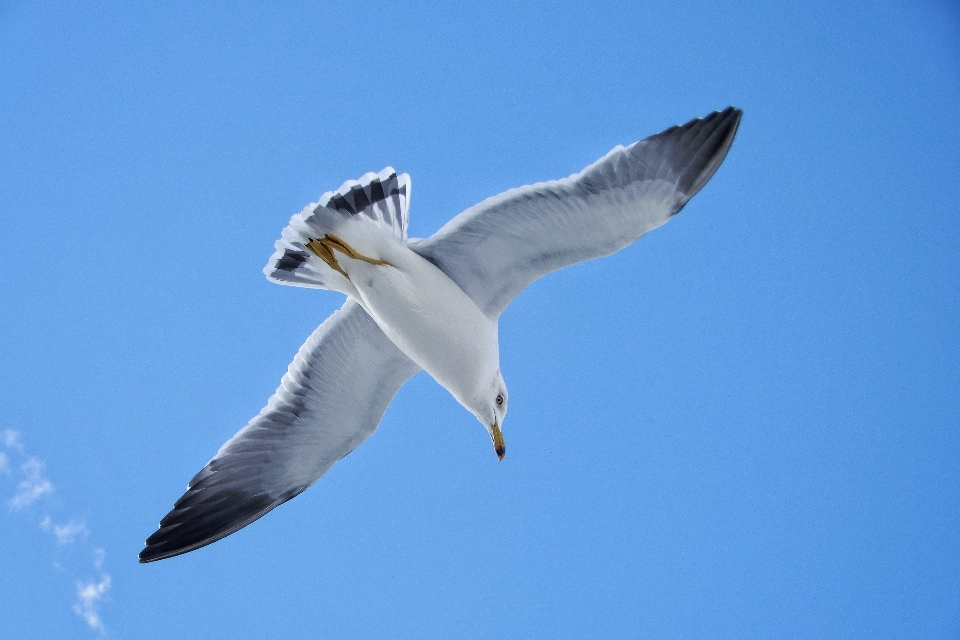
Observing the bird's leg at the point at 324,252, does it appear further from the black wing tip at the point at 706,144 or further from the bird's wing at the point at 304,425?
the black wing tip at the point at 706,144

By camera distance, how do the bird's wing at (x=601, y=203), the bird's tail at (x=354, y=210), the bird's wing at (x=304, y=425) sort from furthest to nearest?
the bird's wing at (x=304, y=425) → the bird's tail at (x=354, y=210) → the bird's wing at (x=601, y=203)

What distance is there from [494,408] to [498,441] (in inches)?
8.9

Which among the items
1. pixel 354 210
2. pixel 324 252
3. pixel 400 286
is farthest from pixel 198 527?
pixel 354 210

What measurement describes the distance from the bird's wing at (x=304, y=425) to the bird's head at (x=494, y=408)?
812mm

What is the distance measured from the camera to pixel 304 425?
7.10 meters

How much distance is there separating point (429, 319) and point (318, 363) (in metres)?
1.17

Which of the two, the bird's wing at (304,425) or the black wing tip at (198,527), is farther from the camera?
the bird's wing at (304,425)

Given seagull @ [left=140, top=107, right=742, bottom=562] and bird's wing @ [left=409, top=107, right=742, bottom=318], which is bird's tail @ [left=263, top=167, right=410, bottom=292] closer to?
seagull @ [left=140, top=107, right=742, bottom=562]

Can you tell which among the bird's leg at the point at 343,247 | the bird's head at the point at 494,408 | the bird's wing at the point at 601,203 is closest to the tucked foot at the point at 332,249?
the bird's leg at the point at 343,247

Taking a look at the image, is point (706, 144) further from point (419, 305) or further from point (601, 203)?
point (419, 305)

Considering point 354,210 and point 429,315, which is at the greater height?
point 354,210

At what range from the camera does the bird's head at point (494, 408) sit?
6.56m

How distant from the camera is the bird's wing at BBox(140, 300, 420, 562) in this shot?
22.8ft

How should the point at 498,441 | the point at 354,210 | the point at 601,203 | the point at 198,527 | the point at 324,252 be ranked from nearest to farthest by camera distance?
the point at 601,203 → the point at 354,210 → the point at 324,252 → the point at 498,441 → the point at 198,527
